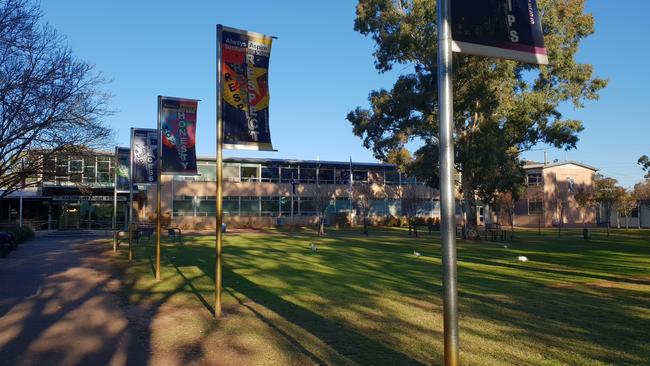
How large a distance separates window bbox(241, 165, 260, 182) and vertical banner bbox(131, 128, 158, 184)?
39810 mm

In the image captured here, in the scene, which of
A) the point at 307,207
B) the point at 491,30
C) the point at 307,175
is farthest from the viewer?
the point at 307,175

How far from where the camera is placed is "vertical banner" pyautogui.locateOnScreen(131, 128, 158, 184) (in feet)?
62.7

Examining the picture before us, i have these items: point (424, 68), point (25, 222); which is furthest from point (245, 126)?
point (25, 222)

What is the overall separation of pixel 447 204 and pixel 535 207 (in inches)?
2614

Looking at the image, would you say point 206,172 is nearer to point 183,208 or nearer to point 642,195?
point 183,208

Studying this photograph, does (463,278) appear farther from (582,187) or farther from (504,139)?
(582,187)

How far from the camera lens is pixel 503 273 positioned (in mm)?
16844

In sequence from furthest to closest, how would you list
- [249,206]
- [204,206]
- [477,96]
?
1. [249,206]
2. [204,206]
3. [477,96]

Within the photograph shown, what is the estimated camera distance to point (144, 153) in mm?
19266

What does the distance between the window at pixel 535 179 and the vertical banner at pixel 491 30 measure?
66.2 meters

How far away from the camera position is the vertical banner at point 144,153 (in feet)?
62.7

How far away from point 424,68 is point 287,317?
27.5 m

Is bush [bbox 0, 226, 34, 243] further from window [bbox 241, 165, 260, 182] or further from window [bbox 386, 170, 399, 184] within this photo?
window [bbox 386, 170, 399, 184]

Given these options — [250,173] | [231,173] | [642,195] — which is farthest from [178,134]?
[642,195]
